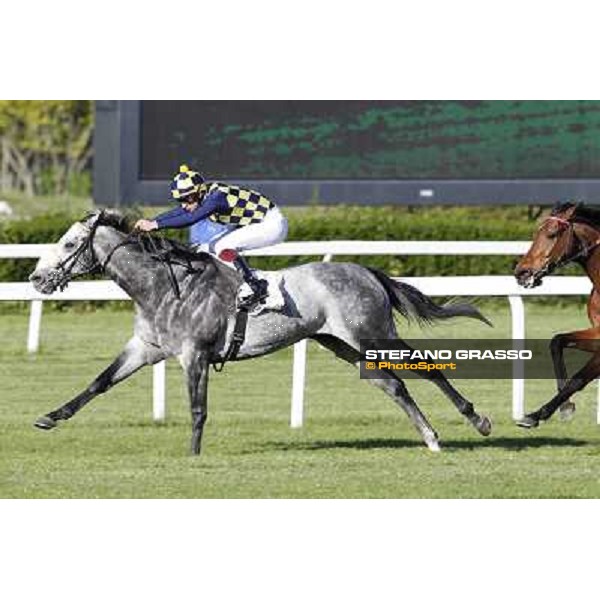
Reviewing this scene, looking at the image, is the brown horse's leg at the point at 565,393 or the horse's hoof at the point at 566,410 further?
the horse's hoof at the point at 566,410

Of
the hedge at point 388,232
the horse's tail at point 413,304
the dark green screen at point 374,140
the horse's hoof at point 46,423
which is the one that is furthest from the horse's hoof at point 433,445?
the dark green screen at point 374,140

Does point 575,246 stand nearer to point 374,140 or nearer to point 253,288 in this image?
point 253,288

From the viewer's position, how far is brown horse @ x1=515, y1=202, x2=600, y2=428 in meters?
8.93

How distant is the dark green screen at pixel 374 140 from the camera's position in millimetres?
16891

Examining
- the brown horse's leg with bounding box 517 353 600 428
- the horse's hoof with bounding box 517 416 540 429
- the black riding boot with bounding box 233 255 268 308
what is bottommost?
the horse's hoof with bounding box 517 416 540 429

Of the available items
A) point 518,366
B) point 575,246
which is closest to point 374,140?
point 518,366

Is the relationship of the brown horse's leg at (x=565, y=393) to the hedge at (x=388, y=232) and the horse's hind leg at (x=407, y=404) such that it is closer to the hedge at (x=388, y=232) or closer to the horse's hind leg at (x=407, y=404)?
the horse's hind leg at (x=407, y=404)

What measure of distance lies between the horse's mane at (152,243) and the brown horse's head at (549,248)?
4.72 ft

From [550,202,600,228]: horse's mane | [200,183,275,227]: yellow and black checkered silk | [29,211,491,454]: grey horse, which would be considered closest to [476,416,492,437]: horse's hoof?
[29,211,491,454]: grey horse

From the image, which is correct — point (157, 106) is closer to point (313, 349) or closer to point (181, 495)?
point (313, 349)

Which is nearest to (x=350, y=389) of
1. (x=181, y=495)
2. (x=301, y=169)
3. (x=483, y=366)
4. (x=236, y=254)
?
(x=483, y=366)

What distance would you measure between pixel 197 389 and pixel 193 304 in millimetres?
402

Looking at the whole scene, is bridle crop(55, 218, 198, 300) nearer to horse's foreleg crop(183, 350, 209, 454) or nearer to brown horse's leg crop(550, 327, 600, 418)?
horse's foreleg crop(183, 350, 209, 454)

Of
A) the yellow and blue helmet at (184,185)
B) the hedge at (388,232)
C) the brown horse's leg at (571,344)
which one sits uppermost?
the yellow and blue helmet at (184,185)
